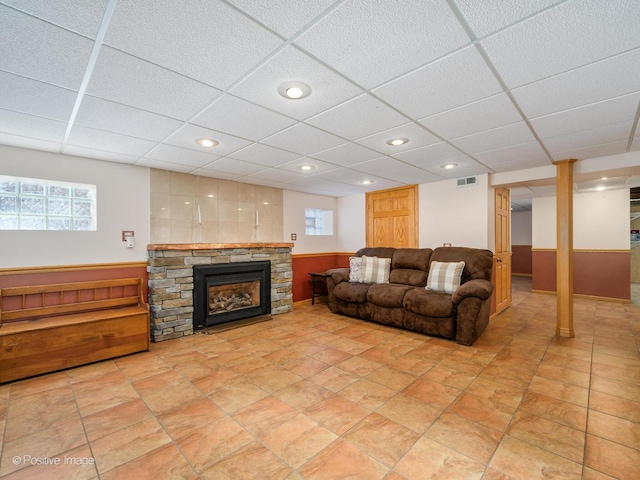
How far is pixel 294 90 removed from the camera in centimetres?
192

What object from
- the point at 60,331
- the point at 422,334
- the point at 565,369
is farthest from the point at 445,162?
the point at 60,331

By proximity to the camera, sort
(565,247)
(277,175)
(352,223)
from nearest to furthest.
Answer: (565,247) → (277,175) → (352,223)

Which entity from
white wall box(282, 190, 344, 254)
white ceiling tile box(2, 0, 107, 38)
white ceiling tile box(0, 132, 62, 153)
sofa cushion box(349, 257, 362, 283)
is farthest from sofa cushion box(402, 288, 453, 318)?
white ceiling tile box(0, 132, 62, 153)

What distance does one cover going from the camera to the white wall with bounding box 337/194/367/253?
6.07 m

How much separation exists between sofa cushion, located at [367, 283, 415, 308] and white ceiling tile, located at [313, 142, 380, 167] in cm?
185

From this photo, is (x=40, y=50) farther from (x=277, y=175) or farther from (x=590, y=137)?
(x=590, y=137)

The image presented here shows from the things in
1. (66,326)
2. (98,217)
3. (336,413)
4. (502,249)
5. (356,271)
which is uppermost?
(98,217)

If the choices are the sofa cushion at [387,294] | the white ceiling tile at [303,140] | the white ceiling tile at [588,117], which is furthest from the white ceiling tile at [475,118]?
the sofa cushion at [387,294]

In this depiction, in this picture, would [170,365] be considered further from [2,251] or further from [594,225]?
[594,225]

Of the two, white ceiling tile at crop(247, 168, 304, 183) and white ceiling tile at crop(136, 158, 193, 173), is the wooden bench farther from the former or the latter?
white ceiling tile at crop(247, 168, 304, 183)

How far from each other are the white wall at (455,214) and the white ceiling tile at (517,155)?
72cm

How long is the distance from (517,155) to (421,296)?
2.05m

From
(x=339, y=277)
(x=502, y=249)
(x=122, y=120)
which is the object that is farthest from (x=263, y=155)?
(x=502, y=249)

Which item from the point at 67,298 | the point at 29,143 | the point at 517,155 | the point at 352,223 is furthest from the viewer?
the point at 352,223
